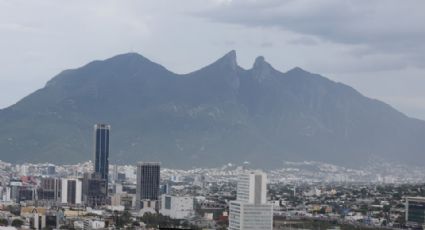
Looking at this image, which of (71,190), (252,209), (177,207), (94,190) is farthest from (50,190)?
(252,209)

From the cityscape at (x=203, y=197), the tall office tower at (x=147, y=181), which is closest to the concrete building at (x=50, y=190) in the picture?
the cityscape at (x=203, y=197)

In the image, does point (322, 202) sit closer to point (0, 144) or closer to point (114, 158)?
point (114, 158)

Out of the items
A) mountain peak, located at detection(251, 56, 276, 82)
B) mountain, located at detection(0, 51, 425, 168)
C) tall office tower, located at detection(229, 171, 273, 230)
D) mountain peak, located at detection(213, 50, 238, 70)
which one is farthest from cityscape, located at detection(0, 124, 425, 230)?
mountain peak, located at detection(213, 50, 238, 70)

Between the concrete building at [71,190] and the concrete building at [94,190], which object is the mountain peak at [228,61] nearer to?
the concrete building at [94,190]

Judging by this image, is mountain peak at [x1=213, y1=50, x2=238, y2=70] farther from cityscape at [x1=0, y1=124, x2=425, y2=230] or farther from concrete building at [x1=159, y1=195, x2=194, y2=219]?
concrete building at [x1=159, y1=195, x2=194, y2=219]

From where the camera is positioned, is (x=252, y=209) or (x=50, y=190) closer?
(x=252, y=209)

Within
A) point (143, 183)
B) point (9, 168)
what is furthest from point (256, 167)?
point (9, 168)

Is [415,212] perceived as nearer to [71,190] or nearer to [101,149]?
[71,190]
